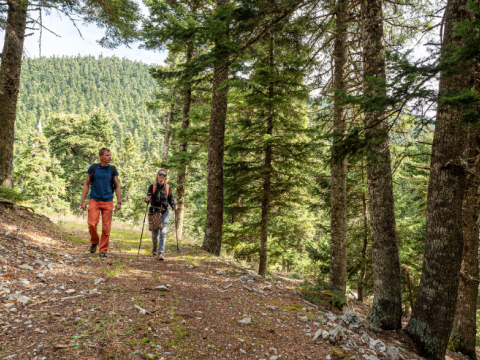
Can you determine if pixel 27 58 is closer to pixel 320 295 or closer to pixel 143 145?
pixel 320 295

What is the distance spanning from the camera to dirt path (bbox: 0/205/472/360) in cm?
279

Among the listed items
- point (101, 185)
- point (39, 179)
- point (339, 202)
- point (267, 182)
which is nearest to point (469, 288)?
point (339, 202)

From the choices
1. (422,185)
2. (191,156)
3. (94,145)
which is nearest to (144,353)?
(191,156)

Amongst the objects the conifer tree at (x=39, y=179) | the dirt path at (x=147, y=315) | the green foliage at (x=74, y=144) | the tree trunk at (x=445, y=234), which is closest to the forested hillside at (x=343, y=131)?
the tree trunk at (x=445, y=234)

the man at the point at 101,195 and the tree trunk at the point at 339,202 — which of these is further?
the tree trunk at the point at 339,202

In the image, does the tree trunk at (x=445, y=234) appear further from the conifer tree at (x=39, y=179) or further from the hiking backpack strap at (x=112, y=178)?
the conifer tree at (x=39, y=179)

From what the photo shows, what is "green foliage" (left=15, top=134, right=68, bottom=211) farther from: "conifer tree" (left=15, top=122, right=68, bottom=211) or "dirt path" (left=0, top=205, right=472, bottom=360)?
"dirt path" (left=0, top=205, right=472, bottom=360)

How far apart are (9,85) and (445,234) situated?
12.4m

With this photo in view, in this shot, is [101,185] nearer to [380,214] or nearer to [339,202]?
[380,214]

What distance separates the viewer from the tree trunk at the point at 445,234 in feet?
15.1

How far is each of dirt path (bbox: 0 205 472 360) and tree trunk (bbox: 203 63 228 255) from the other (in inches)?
93.3

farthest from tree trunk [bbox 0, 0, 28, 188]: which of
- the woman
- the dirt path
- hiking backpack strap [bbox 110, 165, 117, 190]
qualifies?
the woman

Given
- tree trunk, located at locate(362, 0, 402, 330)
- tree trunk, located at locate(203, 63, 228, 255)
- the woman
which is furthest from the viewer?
tree trunk, located at locate(203, 63, 228, 255)

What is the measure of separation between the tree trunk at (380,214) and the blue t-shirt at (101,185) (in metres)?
5.87
